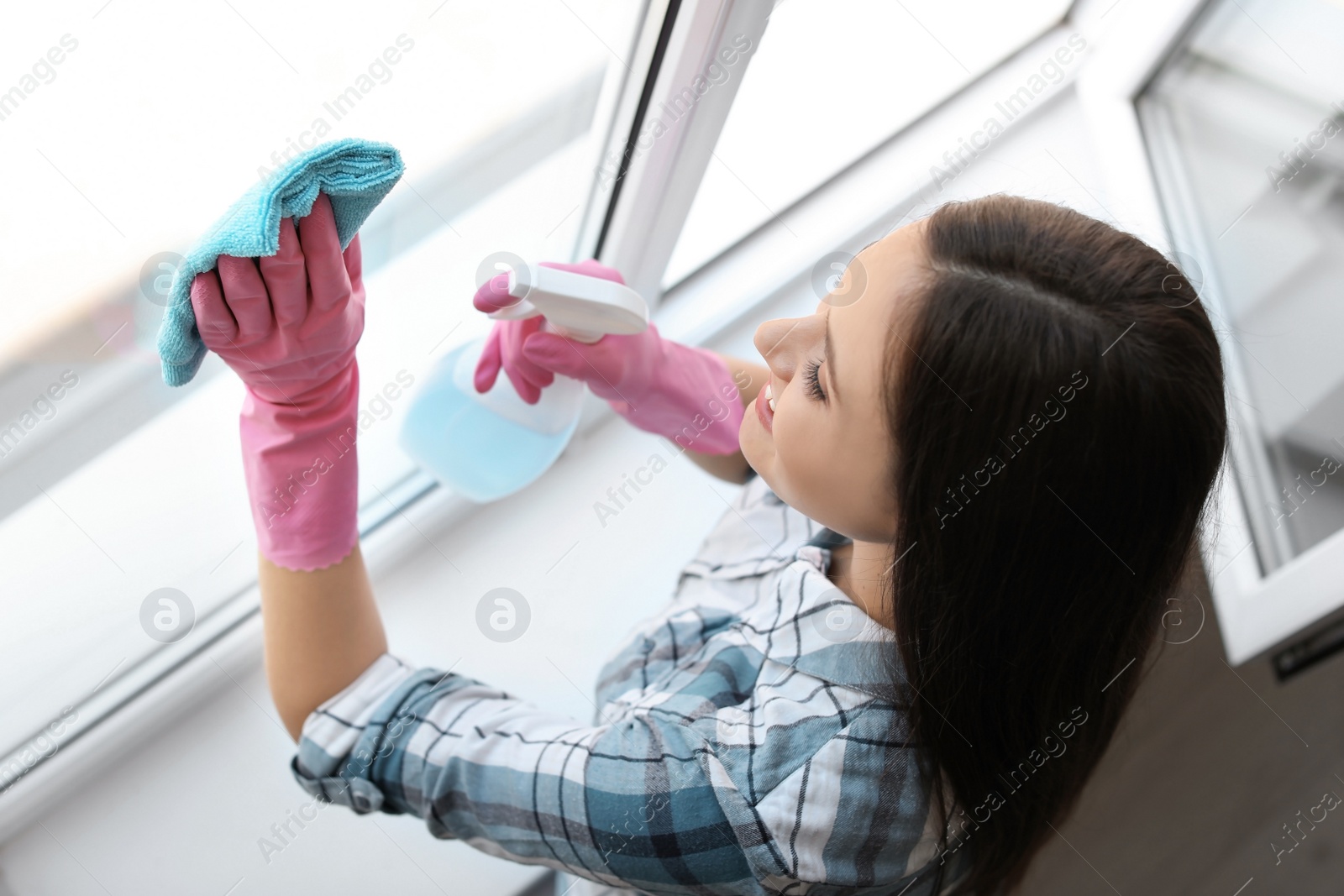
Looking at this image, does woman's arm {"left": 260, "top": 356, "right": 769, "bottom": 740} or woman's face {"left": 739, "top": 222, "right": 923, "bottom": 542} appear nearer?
woman's face {"left": 739, "top": 222, "right": 923, "bottom": 542}

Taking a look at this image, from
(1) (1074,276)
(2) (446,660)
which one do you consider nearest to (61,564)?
(2) (446,660)

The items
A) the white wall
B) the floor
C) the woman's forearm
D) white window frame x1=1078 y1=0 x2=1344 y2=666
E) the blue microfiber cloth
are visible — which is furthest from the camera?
the floor

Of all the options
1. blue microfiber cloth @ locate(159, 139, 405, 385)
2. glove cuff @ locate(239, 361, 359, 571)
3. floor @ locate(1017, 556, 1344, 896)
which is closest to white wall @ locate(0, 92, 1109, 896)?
glove cuff @ locate(239, 361, 359, 571)

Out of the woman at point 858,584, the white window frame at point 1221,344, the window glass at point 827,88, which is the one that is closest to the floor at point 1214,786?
the white window frame at point 1221,344

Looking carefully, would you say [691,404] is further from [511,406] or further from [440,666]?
[440,666]

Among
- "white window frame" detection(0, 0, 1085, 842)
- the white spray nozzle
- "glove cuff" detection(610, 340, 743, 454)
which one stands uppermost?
"white window frame" detection(0, 0, 1085, 842)

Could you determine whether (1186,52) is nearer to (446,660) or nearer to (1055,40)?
(1055,40)

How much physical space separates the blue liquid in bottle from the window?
0.20 ft

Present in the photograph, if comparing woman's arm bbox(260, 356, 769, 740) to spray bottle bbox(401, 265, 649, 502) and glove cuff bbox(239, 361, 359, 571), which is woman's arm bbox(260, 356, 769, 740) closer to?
glove cuff bbox(239, 361, 359, 571)

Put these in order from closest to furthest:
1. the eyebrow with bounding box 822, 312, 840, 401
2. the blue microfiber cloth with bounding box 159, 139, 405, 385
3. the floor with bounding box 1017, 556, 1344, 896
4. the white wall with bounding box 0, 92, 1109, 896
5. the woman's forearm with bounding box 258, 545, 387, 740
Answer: the blue microfiber cloth with bounding box 159, 139, 405, 385 < the eyebrow with bounding box 822, 312, 840, 401 < the woman's forearm with bounding box 258, 545, 387, 740 < the white wall with bounding box 0, 92, 1109, 896 < the floor with bounding box 1017, 556, 1344, 896

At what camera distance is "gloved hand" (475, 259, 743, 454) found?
26.7 inches

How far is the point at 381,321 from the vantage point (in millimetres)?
707

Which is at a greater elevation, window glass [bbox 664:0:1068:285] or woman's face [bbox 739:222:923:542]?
window glass [bbox 664:0:1068:285]

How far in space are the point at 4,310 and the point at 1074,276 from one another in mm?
559
